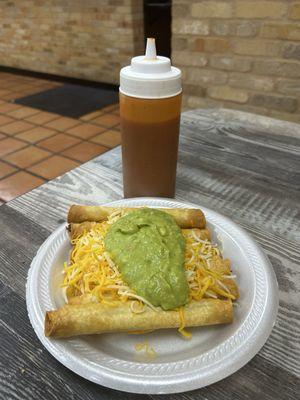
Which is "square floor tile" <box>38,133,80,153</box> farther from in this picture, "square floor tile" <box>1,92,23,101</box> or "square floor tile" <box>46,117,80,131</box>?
"square floor tile" <box>1,92,23,101</box>

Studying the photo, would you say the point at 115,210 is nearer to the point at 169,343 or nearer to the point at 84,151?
the point at 169,343

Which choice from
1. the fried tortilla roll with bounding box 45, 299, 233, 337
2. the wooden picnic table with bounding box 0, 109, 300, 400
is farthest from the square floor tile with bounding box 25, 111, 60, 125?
the fried tortilla roll with bounding box 45, 299, 233, 337

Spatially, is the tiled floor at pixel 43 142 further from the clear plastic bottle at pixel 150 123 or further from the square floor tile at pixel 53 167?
the clear plastic bottle at pixel 150 123

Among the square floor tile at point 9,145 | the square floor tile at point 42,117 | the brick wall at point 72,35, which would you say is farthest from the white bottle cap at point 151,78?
the brick wall at point 72,35

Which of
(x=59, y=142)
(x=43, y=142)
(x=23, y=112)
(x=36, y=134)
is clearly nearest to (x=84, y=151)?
(x=59, y=142)

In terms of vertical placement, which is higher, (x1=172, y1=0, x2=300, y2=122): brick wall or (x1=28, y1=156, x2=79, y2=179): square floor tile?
(x1=172, y1=0, x2=300, y2=122): brick wall

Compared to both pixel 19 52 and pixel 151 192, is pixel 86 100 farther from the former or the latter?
pixel 151 192
